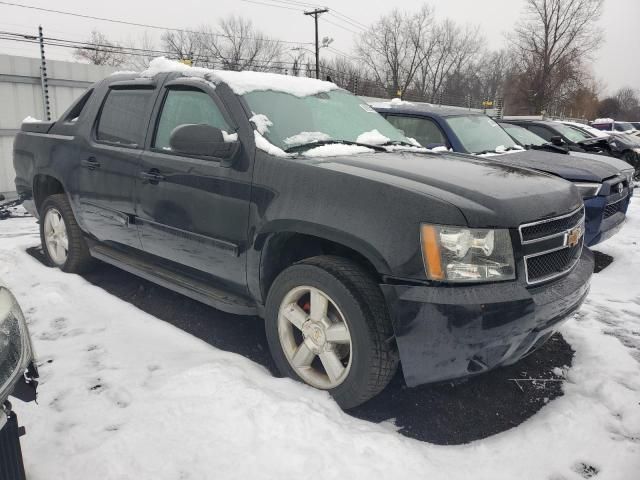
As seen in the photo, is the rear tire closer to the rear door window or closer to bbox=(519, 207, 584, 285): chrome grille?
the rear door window

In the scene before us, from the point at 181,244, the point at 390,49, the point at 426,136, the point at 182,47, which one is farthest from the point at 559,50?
the point at 181,244

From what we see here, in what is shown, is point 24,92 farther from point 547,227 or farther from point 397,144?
point 547,227

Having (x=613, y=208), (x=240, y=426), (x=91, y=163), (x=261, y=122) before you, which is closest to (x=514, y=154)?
(x=613, y=208)

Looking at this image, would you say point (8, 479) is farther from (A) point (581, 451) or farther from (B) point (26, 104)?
(B) point (26, 104)

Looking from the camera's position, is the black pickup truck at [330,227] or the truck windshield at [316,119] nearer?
the black pickup truck at [330,227]

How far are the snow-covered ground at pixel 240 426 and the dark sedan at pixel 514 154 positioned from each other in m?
2.19

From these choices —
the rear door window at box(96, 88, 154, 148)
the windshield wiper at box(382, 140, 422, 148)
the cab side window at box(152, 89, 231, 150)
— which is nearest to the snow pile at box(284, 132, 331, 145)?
the cab side window at box(152, 89, 231, 150)

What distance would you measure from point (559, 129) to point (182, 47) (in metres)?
57.1

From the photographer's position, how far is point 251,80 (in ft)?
10.7

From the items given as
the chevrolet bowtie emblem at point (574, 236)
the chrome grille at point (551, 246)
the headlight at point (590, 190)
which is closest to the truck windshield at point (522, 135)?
the headlight at point (590, 190)

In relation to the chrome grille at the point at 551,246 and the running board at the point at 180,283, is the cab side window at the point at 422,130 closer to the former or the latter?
the chrome grille at the point at 551,246

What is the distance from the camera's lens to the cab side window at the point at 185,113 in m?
3.22

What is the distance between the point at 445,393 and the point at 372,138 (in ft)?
5.66

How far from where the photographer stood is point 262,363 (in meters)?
3.19
